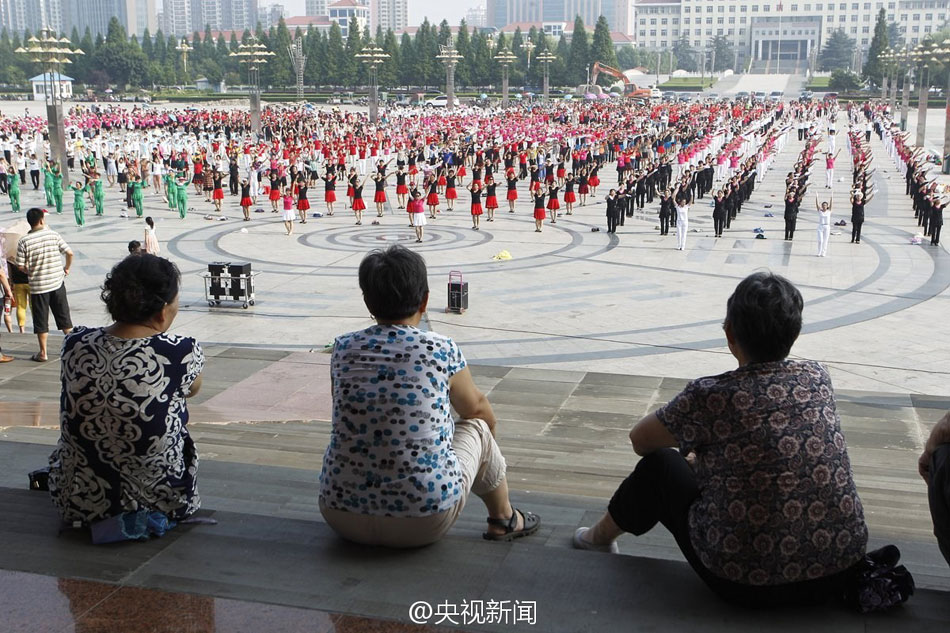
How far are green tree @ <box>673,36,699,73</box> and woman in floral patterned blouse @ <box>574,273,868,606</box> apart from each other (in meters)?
177

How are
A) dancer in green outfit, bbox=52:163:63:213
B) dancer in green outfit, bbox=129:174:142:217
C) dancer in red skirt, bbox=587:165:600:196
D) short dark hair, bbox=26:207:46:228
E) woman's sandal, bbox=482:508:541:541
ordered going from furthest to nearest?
dancer in red skirt, bbox=587:165:600:196 < dancer in green outfit, bbox=52:163:63:213 < dancer in green outfit, bbox=129:174:142:217 < short dark hair, bbox=26:207:46:228 < woman's sandal, bbox=482:508:541:541

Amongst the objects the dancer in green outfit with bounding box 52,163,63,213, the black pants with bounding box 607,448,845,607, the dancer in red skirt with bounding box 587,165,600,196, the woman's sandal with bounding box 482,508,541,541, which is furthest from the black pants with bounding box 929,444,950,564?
the dancer in red skirt with bounding box 587,165,600,196

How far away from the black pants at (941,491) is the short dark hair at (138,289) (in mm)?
2748

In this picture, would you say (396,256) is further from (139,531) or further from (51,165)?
(51,165)

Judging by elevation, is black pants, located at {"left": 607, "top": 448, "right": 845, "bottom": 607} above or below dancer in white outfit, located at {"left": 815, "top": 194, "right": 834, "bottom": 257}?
above

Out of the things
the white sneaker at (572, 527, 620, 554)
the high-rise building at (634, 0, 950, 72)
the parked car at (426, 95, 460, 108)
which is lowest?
the white sneaker at (572, 527, 620, 554)

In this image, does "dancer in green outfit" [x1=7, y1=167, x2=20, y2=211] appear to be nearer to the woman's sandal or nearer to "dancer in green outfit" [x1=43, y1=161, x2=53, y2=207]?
"dancer in green outfit" [x1=43, y1=161, x2=53, y2=207]

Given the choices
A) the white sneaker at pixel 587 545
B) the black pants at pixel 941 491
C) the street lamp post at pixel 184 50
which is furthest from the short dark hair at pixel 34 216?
the street lamp post at pixel 184 50

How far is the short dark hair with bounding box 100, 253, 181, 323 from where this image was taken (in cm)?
358

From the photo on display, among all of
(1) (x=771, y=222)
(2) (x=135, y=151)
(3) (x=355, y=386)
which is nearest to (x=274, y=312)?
(3) (x=355, y=386)

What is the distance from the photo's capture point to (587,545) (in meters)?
3.67

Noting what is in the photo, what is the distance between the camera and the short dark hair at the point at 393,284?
3369 mm

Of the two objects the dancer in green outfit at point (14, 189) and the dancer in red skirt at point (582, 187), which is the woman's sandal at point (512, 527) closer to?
the dancer in red skirt at point (582, 187)

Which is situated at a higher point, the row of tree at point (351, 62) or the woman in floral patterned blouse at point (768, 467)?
the row of tree at point (351, 62)
